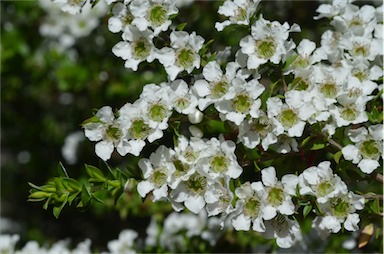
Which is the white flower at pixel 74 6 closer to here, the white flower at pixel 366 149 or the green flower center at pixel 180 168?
the green flower center at pixel 180 168

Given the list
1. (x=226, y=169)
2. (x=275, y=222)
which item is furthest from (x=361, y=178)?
(x=226, y=169)

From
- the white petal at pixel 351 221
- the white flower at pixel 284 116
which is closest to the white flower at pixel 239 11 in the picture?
the white flower at pixel 284 116

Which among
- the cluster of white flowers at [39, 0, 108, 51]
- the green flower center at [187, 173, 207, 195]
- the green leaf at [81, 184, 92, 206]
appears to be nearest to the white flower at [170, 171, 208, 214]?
the green flower center at [187, 173, 207, 195]

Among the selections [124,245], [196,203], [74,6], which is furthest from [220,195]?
[124,245]

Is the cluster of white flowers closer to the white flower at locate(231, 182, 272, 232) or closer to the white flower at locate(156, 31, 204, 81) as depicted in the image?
the white flower at locate(156, 31, 204, 81)

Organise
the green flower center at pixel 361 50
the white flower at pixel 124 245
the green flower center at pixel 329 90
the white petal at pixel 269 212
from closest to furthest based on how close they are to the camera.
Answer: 1. the white petal at pixel 269 212
2. the green flower center at pixel 329 90
3. the green flower center at pixel 361 50
4. the white flower at pixel 124 245

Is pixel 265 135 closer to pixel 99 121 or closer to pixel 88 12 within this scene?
pixel 99 121
